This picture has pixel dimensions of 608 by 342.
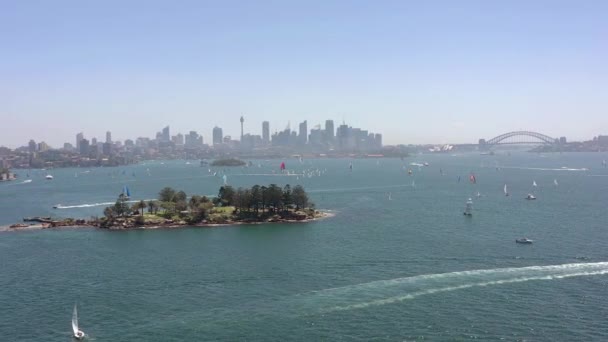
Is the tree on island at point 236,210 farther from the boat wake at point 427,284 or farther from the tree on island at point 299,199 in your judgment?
the boat wake at point 427,284

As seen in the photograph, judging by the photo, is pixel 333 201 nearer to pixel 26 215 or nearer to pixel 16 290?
pixel 26 215

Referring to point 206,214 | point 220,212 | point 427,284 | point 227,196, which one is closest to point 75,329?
point 427,284

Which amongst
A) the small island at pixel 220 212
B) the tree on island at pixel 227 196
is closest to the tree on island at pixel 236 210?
the small island at pixel 220 212

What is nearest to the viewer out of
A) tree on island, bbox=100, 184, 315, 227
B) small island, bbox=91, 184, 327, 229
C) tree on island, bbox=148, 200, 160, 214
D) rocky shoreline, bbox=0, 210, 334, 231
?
rocky shoreline, bbox=0, 210, 334, 231

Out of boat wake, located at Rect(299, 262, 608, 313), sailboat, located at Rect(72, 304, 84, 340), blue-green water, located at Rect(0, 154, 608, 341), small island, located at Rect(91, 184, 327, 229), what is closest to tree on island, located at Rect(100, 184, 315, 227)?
small island, located at Rect(91, 184, 327, 229)

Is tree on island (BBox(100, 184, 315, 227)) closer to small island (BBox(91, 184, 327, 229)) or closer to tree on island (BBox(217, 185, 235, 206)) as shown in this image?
small island (BBox(91, 184, 327, 229))
